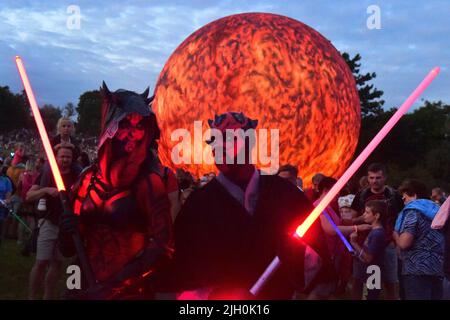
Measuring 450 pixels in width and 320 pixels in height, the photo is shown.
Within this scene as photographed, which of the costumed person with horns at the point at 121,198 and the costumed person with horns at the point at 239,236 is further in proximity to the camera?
the costumed person with horns at the point at 121,198

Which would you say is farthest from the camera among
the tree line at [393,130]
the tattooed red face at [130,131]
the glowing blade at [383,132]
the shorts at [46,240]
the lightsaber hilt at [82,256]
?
the tree line at [393,130]

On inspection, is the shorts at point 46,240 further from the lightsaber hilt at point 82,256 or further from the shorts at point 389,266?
the shorts at point 389,266

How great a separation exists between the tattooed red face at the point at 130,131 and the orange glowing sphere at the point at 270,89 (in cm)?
583

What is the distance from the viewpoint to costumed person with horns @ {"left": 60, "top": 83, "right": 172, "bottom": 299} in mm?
3918

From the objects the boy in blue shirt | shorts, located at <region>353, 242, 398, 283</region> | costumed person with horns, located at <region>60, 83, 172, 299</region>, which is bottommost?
shorts, located at <region>353, 242, 398, 283</region>

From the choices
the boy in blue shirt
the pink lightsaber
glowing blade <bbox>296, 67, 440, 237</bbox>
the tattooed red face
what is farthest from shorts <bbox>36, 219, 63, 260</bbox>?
glowing blade <bbox>296, 67, 440, 237</bbox>

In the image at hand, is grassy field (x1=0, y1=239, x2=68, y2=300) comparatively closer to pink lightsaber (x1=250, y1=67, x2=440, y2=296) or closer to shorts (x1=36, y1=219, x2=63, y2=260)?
shorts (x1=36, y1=219, x2=63, y2=260)

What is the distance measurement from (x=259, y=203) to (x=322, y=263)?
0.46 metres

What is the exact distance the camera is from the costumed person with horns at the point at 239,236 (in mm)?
3357

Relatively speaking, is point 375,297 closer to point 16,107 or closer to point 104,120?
point 104,120

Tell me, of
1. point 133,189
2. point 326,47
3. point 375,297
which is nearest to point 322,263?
point 133,189

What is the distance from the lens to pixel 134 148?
4.05m

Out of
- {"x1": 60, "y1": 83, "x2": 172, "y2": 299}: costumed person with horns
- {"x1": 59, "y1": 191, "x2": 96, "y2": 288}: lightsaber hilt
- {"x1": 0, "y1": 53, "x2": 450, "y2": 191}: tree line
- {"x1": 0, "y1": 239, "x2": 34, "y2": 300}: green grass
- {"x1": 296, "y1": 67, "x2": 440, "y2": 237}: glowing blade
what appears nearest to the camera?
{"x1": 296, "y1": 67, "x2": 440, "y2": 237}: glowing blade

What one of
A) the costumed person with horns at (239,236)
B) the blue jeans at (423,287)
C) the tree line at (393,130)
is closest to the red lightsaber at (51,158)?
the costumed person with horns at (239,236)
